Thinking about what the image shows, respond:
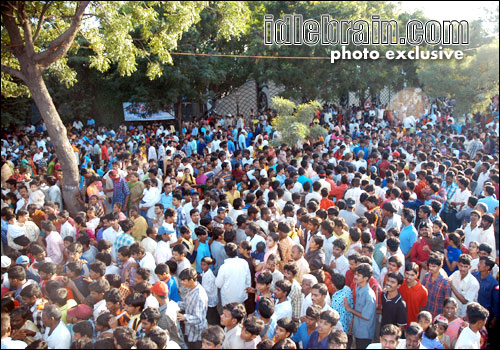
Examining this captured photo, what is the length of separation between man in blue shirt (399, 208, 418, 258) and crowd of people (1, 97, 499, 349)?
0.02 metres

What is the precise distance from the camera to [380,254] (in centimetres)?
571

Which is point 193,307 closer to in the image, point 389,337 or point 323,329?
point 323,329

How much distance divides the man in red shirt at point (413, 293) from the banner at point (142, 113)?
17.0 m

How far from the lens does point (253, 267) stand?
5594mm

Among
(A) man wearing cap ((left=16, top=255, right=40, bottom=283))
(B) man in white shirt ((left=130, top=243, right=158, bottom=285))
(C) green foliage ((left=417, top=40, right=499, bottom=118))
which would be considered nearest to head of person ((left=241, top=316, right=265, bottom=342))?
(B) man in white shirt ((left=130, top=243, right=158, bottom=285))

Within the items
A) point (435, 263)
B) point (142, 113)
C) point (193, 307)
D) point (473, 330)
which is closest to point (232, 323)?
point (193, 307)

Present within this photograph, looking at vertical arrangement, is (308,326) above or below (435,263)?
below

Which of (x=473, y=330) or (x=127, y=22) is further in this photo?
(x=127, y=22)

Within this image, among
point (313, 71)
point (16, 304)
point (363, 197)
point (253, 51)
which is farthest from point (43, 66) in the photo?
point (313, 71)

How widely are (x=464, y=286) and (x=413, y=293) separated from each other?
0.63 meters

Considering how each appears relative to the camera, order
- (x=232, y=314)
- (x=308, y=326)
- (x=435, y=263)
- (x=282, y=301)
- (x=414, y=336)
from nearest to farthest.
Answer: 1. (x=414, y=336)
2. (x=232, y=314)
3. (x=308, y=326)
4. (x=282, y=301)
5. (x=435, y=263)

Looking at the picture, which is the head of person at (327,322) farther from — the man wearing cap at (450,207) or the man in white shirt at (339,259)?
the man wearing cap at (450,207)

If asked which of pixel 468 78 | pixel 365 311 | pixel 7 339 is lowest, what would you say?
pixel 365 311

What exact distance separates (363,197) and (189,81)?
13.7 meters
